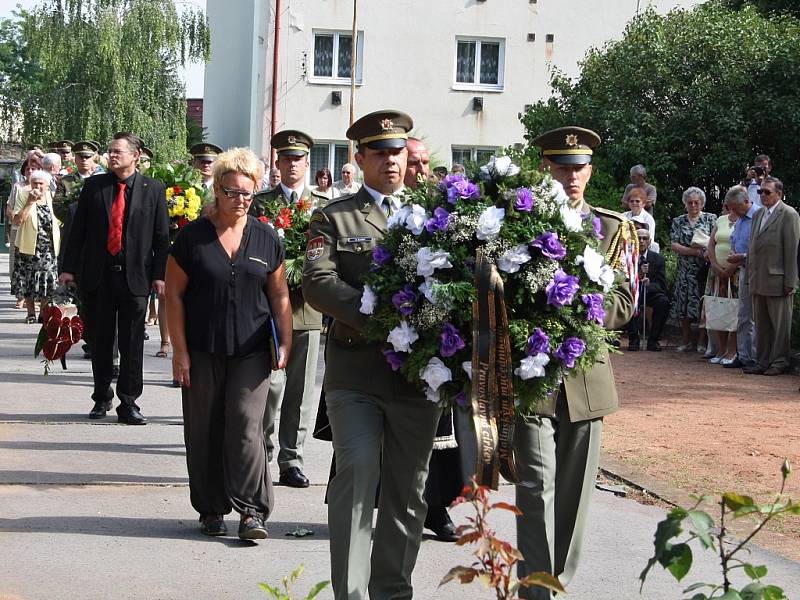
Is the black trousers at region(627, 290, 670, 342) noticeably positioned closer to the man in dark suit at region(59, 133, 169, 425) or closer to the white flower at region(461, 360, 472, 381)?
the man in dark suit at region(59, 133, 169, 425)

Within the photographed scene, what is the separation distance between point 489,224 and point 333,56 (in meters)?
34.5

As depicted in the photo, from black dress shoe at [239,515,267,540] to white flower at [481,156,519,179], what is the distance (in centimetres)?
260

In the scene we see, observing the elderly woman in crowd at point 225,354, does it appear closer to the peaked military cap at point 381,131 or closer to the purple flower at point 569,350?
the peaked military cap at point 381,131

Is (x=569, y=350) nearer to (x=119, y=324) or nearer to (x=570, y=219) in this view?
(x=570, y=219)

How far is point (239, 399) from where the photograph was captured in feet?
22.4

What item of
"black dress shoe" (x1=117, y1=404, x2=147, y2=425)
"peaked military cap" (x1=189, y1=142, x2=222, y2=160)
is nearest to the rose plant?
"black dress shoe" (x1=117, y1=404, x2=147, y2=425)

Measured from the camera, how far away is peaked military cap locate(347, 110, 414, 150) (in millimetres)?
5648

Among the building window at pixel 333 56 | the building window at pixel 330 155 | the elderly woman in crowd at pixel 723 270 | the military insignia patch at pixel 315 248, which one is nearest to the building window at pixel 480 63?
the building window at pixel 333 56

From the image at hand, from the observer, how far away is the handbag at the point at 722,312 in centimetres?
1585

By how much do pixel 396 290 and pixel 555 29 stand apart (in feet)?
115

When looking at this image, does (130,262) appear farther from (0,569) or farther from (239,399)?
(0,569)

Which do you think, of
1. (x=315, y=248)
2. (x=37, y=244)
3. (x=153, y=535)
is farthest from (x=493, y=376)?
(x=37, y=244)

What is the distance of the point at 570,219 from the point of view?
16.3ft

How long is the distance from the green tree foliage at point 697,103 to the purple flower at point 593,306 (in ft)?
63.9
